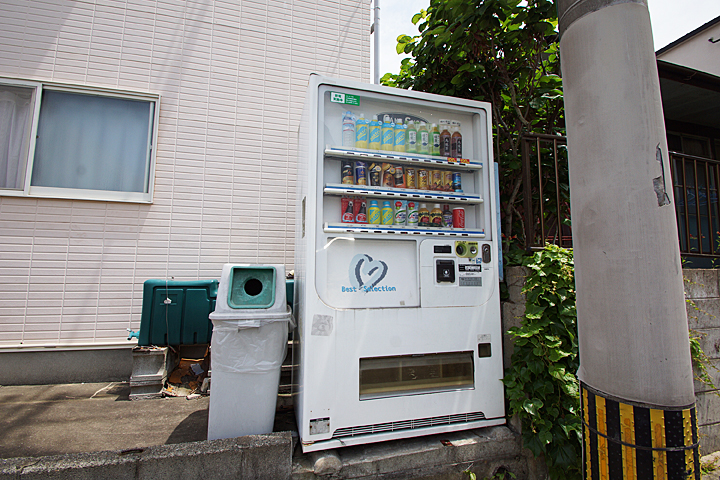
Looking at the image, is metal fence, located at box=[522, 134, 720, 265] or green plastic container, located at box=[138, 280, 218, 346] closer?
metal fence, located at box=[522, 134, 720, 265]

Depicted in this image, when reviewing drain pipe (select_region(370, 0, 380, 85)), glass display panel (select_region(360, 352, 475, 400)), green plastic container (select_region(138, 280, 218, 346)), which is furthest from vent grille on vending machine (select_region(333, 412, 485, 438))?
drain pipe (select_region(370, 0, 380, 85))

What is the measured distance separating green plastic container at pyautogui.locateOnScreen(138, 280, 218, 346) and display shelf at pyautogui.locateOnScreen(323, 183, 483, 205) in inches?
73.9

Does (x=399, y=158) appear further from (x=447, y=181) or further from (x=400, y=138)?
(x=447, y=181)

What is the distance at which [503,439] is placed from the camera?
7.55 ft

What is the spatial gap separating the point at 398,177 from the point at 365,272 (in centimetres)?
82

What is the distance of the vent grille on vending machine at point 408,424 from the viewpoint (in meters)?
2.15

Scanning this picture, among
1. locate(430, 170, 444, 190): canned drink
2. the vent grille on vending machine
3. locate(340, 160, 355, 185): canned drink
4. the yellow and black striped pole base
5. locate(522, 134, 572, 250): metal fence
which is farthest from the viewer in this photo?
locate(522, 134, 572, 250): metal fence

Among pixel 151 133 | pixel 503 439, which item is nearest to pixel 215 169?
pixel 151 133

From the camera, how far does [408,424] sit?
7.39ft

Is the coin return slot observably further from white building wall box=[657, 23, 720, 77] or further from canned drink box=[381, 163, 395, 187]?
white building wall box=[657, 23, 720, 77]

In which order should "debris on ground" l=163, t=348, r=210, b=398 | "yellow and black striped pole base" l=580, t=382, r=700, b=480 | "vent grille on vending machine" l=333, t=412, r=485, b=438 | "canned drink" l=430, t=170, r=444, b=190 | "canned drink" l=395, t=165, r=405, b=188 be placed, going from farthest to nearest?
"debris on ground" l=163, t=348, r=210, b=398, "canned drink" l=430, t=170, r=444, b=190, "canned drink" l=395, t=165, r=405, b=188, "vent grille on vending machine" l=333, t=412, r=485, b=438, "yellow and black striped pole base" l=580, t=382, r=700, b=480

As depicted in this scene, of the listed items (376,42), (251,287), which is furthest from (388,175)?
(376,42)

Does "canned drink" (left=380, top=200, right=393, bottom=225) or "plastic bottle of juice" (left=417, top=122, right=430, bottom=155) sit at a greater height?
"plastic bottle of juice" (left=417, top=122, right=430, bottom=155)

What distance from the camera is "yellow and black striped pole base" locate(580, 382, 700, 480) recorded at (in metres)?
1.20
